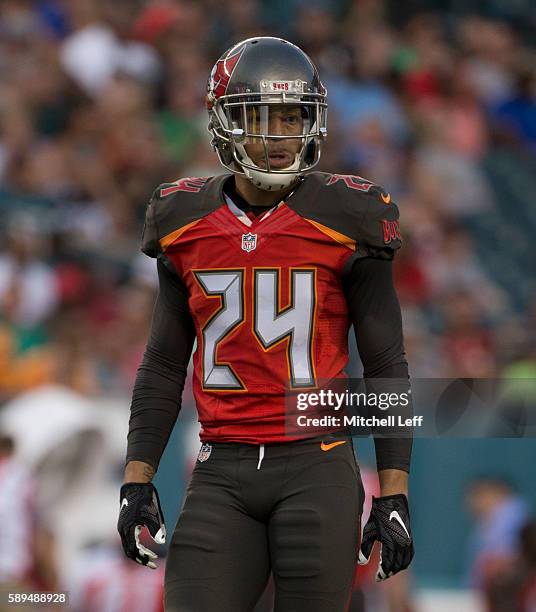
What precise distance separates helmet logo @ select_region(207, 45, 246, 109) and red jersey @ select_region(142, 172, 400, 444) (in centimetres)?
35

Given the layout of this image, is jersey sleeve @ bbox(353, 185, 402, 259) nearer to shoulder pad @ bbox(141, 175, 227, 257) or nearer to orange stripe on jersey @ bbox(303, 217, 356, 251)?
orange stripe on jersey @ bbox(303, 217, 356, 251)

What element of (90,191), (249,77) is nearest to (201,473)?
(249,77)

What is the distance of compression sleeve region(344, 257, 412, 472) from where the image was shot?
3277mm

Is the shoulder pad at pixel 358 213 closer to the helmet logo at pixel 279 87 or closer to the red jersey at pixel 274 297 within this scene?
the red jersey at pixel 274 297

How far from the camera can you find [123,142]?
8.27 metres

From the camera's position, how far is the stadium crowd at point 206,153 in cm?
734

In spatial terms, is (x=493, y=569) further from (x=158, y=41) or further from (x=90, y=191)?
(x=158, y=41)

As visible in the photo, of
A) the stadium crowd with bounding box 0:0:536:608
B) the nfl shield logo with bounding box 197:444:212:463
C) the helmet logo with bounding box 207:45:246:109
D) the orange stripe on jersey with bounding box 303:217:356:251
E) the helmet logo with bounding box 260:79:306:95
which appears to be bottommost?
the nfl shield logo with bounding box 197:444:212:463

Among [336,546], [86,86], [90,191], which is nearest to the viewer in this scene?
[336,546]

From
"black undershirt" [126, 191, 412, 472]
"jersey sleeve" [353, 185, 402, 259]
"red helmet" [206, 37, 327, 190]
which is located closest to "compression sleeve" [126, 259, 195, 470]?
"black undershirt" [126, 191, 412, 472]

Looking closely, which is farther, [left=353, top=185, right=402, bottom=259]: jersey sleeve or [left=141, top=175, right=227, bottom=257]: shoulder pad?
[left=141, top=175, right=227, bottom=257]: shoulder pad

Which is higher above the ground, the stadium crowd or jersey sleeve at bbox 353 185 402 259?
the stadium crowd

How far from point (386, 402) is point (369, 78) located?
251 inches

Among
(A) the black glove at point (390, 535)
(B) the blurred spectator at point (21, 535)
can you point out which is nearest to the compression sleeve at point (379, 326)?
(A) the black glove at point (390, 535)
